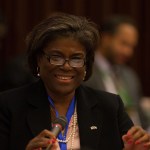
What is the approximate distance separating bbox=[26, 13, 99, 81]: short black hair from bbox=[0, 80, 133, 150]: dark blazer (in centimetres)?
14

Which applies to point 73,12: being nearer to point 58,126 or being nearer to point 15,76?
point 15,76

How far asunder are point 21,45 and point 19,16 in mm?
302

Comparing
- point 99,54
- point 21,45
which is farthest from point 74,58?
point 21,45

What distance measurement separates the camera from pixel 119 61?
481 centimetres

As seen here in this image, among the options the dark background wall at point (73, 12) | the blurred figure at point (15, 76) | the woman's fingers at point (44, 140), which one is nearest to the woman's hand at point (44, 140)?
the woman's fingers at point (44, 140)

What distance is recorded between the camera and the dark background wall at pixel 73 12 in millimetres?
5766

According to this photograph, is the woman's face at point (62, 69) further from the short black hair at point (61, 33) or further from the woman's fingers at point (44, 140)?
the woman's fingers at point (44, 140)

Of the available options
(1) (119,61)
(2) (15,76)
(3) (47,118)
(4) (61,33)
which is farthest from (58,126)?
(1) (119,61)

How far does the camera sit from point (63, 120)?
6.91 feet

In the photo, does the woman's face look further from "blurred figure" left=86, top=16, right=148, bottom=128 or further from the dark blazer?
"blurred figure" left=86, top=16, right=148, bottom=128

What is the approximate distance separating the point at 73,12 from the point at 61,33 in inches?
143

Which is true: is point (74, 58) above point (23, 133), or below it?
above

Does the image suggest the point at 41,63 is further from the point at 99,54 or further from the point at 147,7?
the point at 147,7

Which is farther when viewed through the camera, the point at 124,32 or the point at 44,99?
the point at 124,32
